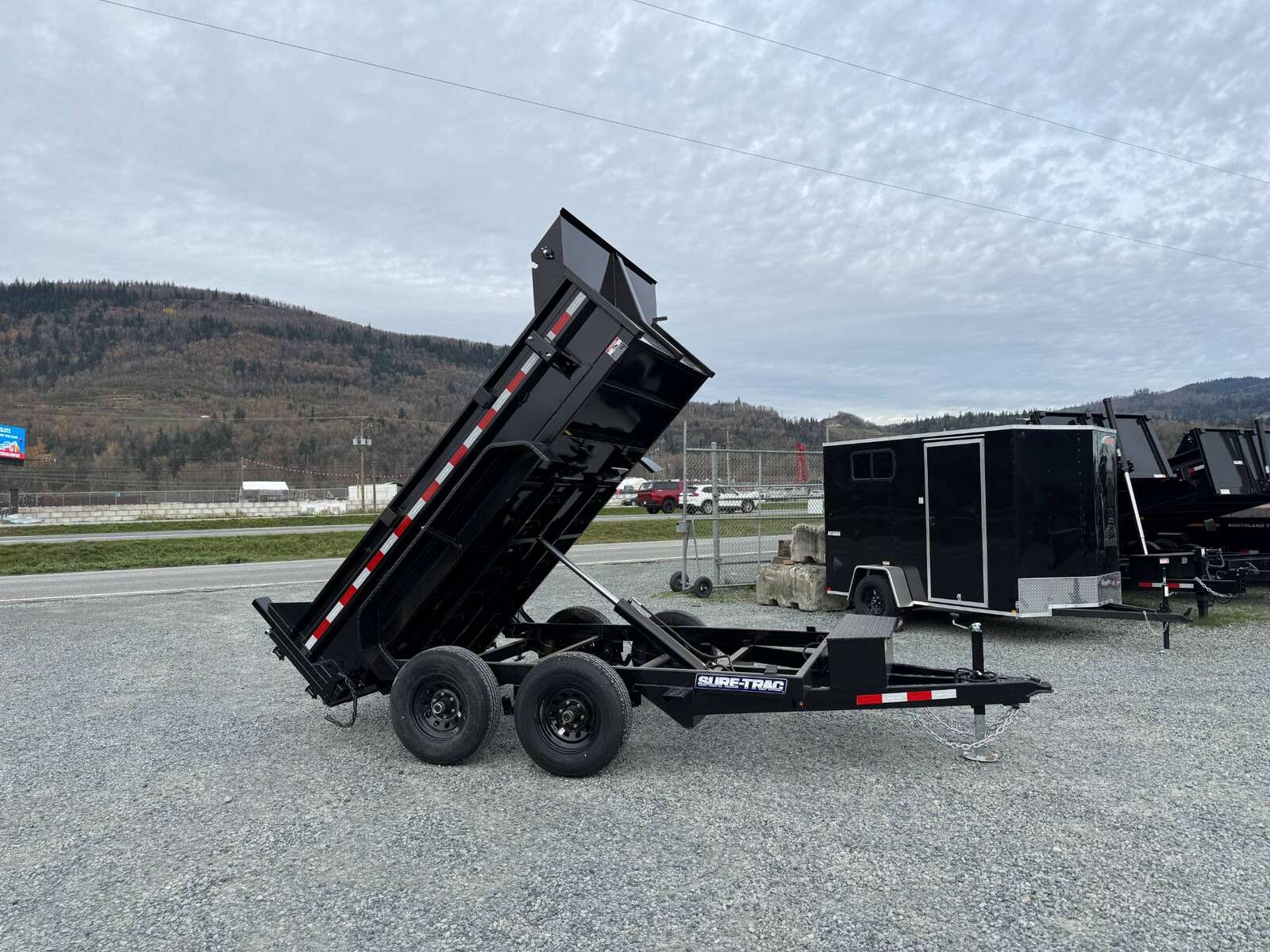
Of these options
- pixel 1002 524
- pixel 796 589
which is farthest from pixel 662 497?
pixel 1002 524

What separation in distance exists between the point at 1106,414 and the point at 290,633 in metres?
10.0

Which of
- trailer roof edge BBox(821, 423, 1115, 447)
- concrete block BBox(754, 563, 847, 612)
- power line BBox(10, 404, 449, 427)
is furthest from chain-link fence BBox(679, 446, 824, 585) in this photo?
power line BBox(10, 404, 449, 427)

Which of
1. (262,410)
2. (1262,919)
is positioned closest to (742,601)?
(1262,919)

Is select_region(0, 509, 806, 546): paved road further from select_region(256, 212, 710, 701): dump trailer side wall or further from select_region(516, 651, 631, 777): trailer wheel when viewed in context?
select_region(516, 651, 631, 777): trailer wheel

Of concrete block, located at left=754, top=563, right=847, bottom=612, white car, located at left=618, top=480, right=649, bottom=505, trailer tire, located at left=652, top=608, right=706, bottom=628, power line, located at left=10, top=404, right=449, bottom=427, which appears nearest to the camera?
trailer tire, located at left=652, top=608, right=706, bottom=628

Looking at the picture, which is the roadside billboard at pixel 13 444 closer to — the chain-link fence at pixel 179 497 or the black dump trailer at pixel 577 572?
the chain-link fence at pixel 179 497

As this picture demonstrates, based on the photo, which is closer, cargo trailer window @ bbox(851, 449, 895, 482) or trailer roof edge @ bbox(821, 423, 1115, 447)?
trailer roof edge @ bbox(821, 423, 1115, 447)

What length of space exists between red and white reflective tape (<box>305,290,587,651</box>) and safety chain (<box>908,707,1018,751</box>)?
353 centimetres

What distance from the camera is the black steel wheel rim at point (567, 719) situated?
4.86 metres

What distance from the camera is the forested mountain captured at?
82812mm

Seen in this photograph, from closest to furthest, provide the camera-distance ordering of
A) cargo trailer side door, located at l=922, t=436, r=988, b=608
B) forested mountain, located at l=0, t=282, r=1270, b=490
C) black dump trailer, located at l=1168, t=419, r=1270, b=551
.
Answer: cargo trailer side door, located at l=922, t=436, r=988, b=608 → black dump trailer, located at l=1168, t=419, r=1270, b=551 → forested mountain, located at l=0, t=282, r=1270, b=490

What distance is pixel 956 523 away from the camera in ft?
30.8

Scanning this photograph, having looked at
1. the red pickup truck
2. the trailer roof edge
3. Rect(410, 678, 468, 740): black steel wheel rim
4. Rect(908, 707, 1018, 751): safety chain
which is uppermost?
the trailer roof edge

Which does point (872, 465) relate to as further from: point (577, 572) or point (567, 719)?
point (567, 719)
